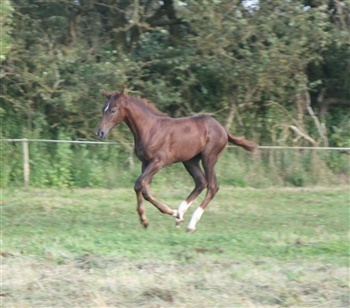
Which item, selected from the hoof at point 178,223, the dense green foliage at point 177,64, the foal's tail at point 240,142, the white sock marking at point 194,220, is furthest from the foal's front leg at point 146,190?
the dense green foliage at point 177,64

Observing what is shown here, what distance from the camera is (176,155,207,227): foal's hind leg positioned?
10969 millimetres

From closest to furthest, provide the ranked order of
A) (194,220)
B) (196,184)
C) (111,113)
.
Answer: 1. (111,113)
2. (194,220)
3. (196,184)

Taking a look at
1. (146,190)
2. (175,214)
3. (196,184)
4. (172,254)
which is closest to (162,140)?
(146,190)

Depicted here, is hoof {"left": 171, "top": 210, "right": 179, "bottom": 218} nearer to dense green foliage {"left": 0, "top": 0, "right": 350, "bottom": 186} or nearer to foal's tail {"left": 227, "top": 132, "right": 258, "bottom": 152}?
foal's tail {"left": 227, "top": 132, "right": 258, "bottom": 152}

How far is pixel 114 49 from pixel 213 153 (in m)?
7.10

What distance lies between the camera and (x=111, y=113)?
34.5ft

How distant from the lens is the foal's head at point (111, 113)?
10500mm

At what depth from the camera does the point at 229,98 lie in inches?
693

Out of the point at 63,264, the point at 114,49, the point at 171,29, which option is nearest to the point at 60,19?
the point at 114,49

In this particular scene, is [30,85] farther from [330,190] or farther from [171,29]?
[330,190]

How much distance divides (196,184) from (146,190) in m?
1.23

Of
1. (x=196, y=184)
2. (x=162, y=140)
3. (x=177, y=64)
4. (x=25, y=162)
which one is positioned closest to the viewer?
(x=162, y=140)

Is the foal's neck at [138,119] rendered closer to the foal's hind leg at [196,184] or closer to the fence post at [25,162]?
the foal's hind leg at [196,184]

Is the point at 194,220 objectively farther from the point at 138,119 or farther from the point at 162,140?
the point at 138,119
